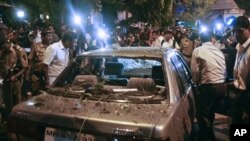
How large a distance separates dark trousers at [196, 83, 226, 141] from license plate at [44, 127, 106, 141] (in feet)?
9.12

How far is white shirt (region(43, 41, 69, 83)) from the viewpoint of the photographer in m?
6.18

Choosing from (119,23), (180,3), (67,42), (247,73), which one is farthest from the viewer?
(180,3)

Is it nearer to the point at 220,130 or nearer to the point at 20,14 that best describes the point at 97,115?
the point at 220,130

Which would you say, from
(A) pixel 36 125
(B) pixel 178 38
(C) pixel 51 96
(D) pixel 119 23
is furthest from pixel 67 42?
(D) pixel 119 23

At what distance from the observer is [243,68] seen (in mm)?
4625

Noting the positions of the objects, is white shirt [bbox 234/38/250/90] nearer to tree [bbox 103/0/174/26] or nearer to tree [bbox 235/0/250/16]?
tree [bbox 103/0/174/26]

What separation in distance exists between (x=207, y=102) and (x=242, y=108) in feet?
3.35

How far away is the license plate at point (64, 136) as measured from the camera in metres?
3.30

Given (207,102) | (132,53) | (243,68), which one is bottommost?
(207,102)

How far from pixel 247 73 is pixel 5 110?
4.23 meters

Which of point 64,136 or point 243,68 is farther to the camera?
point 243,68

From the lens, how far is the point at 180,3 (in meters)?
44.8

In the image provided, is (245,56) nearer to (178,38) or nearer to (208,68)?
(208,68)

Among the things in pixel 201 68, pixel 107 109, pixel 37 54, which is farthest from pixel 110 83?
pixel 37 54
